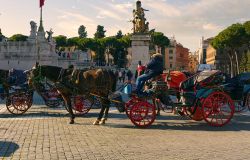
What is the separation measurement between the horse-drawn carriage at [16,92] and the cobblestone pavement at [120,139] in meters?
1.76

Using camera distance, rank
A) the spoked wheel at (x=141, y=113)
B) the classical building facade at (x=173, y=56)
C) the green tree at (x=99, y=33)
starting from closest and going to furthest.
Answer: the spoked wheel at (x=141, y=113) → the green tree at (x=99, y=33) → the classical building facade at (x=173, y=56)

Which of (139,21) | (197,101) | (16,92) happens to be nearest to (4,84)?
(16,92)

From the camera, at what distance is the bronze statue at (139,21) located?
41.6 meters

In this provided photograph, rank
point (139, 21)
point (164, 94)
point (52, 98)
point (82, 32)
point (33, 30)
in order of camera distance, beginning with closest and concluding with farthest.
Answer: point (164, 94), point (52, 98), point (139, 21), point (33, 30), point (82, 32)

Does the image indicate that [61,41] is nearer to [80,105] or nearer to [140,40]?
[140,40]

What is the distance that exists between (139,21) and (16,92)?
85.6 feet

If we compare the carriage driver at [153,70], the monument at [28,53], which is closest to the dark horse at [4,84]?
the carriage driver at [153,70]

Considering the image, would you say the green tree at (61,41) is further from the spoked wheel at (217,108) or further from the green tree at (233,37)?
the spoked wheel at (217,108)

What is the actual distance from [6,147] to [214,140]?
15.3ft

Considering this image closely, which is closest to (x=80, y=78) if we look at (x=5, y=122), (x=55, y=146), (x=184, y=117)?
(x=5, y=122)

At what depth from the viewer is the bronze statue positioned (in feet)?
137

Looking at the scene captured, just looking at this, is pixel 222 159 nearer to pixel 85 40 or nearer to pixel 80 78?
pixel 80 78

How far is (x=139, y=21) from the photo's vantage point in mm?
41719

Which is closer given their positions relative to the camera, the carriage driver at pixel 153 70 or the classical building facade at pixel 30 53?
the carriage driver at pixel 153 70
